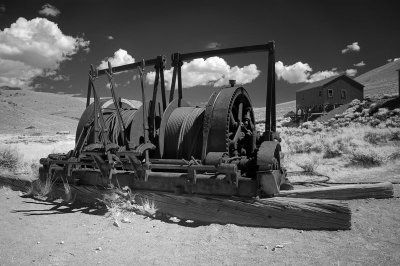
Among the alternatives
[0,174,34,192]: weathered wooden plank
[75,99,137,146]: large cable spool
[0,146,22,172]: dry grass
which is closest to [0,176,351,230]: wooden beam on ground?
[75,99,137,146]: large cable spool

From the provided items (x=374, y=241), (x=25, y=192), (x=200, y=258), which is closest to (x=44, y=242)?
(x=200, y=258)

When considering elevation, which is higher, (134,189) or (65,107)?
(65,107)

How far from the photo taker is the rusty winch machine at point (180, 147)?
511cm

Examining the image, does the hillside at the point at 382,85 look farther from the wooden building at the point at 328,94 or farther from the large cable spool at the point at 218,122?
the large cable spool at the point at 218,122

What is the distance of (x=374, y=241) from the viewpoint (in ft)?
13.1

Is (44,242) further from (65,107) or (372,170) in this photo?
(65,107)

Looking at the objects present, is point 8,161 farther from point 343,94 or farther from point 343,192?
point 343,94

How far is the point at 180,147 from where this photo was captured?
6.42 metres

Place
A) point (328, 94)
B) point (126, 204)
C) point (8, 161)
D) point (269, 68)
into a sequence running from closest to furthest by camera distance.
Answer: point (126, 204)
point (269, 68)
point (8, 161)
point (328, 94)

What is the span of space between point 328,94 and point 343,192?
49738 mm

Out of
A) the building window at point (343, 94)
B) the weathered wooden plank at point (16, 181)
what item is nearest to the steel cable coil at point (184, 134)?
the weathered wooden plank at point (16, 181)

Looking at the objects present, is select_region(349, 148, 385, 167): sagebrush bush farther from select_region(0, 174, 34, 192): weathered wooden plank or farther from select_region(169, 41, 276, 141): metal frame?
select_region(0, 174, 34, 192): weathered wooden plank

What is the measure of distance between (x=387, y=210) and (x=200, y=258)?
3096mm

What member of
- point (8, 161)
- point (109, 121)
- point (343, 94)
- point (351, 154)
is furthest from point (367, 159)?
point (343, 94)
